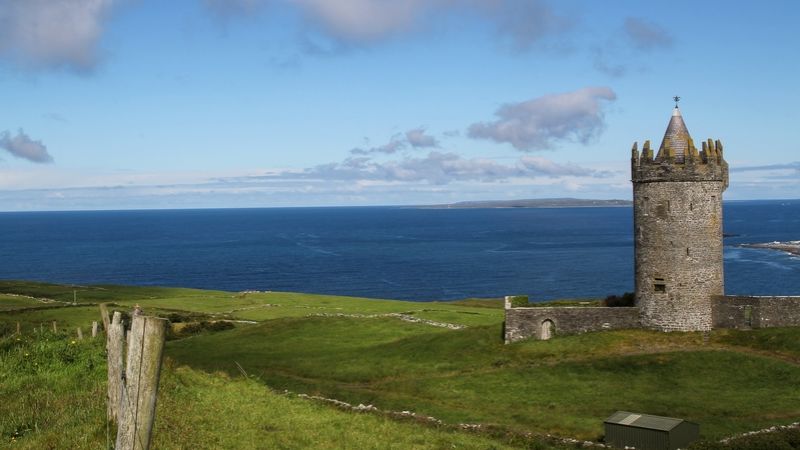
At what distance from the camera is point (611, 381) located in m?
33.6

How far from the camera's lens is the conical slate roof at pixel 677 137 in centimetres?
3894

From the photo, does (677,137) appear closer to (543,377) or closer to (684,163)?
(684,163)

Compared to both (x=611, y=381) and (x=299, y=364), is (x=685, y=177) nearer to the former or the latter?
(x=611, y=381)

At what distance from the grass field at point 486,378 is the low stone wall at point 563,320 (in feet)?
2.54

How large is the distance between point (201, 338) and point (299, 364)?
13161 mm

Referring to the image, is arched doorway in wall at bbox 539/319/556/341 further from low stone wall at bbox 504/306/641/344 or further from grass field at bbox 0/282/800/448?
grass field at bbox 0/282/800/448

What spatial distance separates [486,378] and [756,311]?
48.9 feet

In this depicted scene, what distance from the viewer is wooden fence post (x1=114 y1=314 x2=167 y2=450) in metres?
9.26

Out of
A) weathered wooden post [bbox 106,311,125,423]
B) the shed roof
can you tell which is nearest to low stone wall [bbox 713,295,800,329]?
the shed roof

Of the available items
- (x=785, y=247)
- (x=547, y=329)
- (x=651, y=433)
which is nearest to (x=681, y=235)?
(x=547, y=329)

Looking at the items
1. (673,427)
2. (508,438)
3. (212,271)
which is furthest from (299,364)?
(212,271)

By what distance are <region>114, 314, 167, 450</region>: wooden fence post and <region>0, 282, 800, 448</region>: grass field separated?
720 cm

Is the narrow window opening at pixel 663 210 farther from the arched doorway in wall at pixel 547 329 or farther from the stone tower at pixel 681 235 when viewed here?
the arched doorway in wall at pixel 547 329

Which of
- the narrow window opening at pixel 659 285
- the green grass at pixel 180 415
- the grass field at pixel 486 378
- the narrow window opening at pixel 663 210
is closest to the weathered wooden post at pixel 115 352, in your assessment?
the green grass at pixel 180 415
